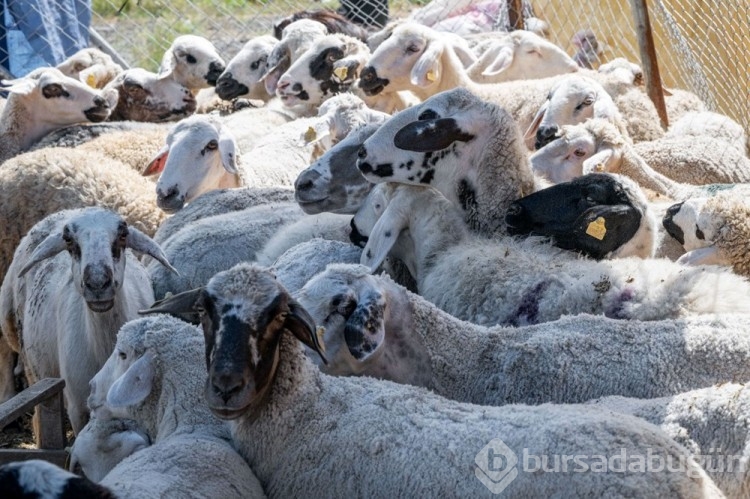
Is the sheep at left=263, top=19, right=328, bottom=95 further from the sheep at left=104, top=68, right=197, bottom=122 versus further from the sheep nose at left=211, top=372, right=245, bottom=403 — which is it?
the sheep nose at left=211, top=372, right=245, bottom=403

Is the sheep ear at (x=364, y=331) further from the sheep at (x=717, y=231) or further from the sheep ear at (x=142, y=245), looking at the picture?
the sheep at (x=717, y=231)

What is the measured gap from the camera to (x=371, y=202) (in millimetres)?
4770

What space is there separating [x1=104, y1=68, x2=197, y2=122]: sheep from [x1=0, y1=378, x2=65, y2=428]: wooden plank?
460 cm

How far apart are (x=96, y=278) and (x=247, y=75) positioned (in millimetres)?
4638

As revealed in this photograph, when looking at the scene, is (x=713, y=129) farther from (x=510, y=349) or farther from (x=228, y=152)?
(x=510, y=349)

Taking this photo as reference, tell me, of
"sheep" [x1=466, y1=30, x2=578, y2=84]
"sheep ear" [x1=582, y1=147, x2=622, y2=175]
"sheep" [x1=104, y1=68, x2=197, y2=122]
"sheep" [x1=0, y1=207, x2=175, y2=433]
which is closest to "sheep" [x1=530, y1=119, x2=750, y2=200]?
"sheep ear" [x1=582, y1=147, x2=622, y2=175]

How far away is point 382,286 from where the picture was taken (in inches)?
137

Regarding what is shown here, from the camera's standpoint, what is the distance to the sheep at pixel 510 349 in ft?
10.8

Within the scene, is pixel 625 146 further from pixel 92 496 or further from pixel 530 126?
pixel 92 496

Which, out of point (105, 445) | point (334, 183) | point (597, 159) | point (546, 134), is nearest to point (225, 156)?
point (334, 183)

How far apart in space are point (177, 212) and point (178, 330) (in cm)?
225

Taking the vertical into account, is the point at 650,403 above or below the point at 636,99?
above

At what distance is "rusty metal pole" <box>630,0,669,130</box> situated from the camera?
6797mm

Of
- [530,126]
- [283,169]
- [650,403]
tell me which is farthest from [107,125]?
[650,403]
